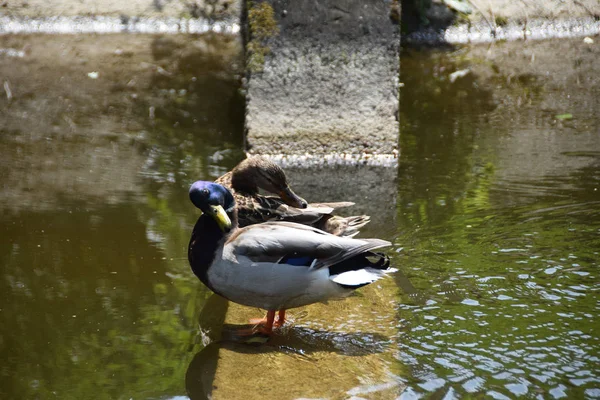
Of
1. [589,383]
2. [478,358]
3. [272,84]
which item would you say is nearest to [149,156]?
[272,84]

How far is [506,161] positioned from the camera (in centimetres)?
591

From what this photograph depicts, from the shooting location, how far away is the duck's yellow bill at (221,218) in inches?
149

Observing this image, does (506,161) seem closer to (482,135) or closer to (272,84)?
(482,135)

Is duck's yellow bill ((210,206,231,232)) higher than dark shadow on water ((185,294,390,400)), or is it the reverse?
duck's yellow bill ((210,206,231,232))

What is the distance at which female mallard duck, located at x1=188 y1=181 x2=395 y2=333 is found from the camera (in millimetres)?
3693

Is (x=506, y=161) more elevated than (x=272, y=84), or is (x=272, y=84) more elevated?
(x=272, y=84)

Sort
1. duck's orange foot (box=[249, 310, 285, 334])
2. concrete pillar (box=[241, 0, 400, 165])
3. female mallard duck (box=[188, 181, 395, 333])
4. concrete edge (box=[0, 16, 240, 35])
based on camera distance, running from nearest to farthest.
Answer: female mallard duck (box=[188, 181, 395, 333])
duck's orange foot (box=[249, 310, 285, 334])
concrete pillar (box=[241, 0, 400, 165])
concrete edge (box=[0, 16, 240, 35])

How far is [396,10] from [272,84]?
1208 mm

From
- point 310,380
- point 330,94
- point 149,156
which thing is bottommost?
point 310,380

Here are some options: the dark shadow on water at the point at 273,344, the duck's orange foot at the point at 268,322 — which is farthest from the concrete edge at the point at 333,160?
the dark shadow on water at the point at 273,344

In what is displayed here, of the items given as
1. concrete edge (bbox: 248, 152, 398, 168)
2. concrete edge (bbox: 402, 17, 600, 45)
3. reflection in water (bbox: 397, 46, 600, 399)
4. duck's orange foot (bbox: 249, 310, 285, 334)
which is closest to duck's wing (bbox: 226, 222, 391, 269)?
duck's orange foot (bbox: 249, 310, 285, 334)

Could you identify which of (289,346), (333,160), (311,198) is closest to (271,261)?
(289,346)

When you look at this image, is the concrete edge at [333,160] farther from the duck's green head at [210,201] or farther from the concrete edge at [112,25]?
the concrete edge at [112,25]

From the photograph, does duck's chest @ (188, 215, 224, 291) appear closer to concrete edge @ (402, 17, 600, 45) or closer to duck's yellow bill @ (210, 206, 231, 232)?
duck's yellow bill @ (210, 206, 231, 232)
